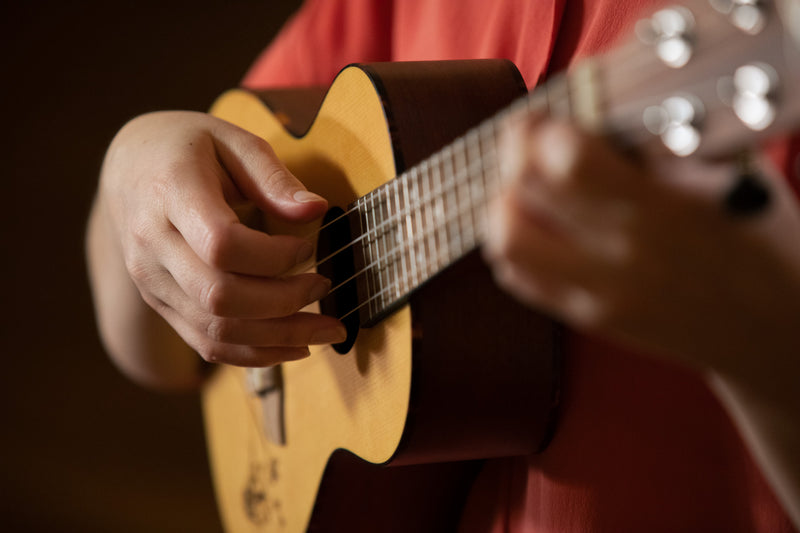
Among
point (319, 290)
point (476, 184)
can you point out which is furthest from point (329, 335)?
point (476, 184)

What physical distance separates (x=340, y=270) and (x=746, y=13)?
385 mm

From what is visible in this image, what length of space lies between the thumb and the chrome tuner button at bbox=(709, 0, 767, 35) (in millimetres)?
330

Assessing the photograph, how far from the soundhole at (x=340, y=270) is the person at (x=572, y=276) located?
2 centimetres

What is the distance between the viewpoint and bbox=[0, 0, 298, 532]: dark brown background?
1470mm

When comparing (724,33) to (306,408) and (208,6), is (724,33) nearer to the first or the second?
(306,408)

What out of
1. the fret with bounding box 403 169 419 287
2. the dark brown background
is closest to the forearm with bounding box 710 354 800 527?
the fret with bounding box 403 169 419 287

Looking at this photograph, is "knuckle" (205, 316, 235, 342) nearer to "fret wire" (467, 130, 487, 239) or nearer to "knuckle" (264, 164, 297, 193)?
"knuckle" (264, 164, 297, 193)

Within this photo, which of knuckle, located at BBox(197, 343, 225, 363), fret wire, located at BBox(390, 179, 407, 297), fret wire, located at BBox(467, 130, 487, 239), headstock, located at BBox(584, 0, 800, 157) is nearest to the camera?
headstock, located at BBox(584, 0, 800, 157)

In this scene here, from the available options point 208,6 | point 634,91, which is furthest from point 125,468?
point 634,91

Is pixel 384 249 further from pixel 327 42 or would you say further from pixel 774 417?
pixel 327 42

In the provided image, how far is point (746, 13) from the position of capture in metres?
0.31

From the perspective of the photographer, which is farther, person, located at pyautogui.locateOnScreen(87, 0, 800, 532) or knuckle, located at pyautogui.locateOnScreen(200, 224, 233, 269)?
knuckle, located at pyautogui.locateOnScreen(200, 224, 233, 269)

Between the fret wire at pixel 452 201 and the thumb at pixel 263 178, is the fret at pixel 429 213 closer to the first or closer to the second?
the fret wire at pixel 452 201

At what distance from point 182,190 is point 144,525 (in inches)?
46.8
